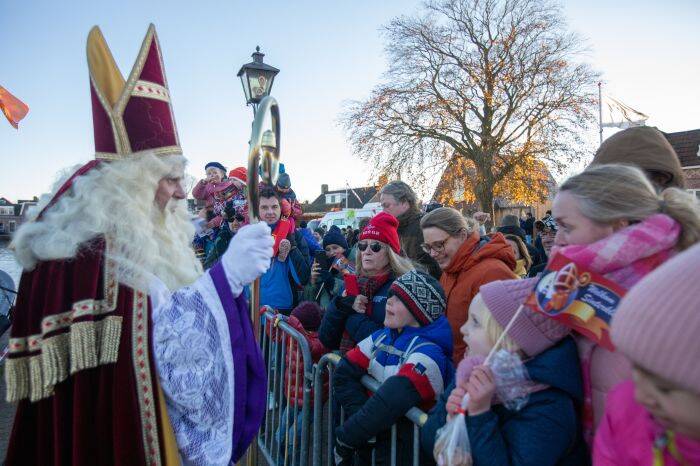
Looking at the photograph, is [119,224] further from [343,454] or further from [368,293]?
[368,293]

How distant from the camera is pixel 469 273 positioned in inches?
112

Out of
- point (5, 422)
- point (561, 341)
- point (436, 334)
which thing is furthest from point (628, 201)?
point (5, 422)

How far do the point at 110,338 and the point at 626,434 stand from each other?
65.7 inches

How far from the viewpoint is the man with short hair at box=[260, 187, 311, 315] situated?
4500mm

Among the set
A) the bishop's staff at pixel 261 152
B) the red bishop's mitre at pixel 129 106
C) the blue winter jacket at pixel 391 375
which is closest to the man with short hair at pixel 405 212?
the blue winter jacket at pixel 391 375

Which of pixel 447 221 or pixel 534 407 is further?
pixel 447 221

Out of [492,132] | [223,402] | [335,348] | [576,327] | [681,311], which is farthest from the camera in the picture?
[492,132]

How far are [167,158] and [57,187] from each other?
0.48 meters

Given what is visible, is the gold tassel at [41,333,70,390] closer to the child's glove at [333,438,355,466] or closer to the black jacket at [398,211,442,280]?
the child's glove at [333,438,355,466]

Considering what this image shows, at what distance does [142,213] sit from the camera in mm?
2055

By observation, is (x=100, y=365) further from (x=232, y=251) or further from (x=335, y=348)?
(x=335, y=348)

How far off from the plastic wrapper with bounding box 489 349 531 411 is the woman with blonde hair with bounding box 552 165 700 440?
19cm

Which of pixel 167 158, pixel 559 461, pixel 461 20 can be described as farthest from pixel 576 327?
pixel 461 20

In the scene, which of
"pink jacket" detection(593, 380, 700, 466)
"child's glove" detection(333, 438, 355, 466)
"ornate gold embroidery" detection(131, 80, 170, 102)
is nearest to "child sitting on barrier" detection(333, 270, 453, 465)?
"child's glove" detection(333, 438, 355, 466)
